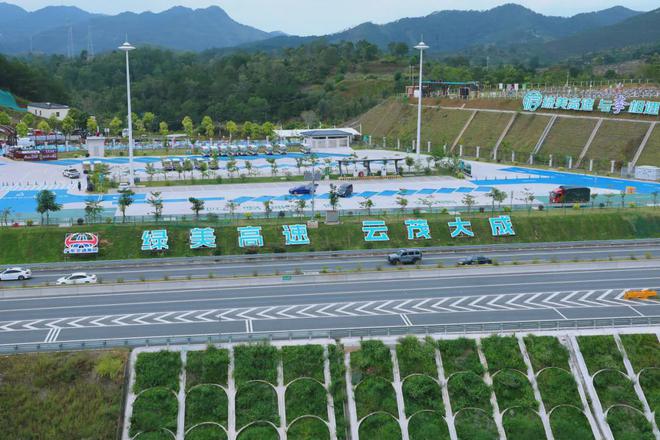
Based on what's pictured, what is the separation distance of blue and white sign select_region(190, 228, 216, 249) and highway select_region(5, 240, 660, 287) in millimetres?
1461

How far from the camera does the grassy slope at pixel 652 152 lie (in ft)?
157

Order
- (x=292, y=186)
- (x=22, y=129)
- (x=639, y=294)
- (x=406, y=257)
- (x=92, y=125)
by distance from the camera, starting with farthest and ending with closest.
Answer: (x=92, y=125), (x=22, y=129), (x=292, y=186), (x=406, y=257), (x=639, y=294)

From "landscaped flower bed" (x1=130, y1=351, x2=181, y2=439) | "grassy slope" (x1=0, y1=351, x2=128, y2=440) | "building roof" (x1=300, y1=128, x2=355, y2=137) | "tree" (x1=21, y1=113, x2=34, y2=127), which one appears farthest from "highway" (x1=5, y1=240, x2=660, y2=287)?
"tree" (x1=21, y1=113, x2=34, y2=127)

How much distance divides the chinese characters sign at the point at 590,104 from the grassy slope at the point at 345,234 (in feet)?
64.9

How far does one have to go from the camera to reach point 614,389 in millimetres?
17484

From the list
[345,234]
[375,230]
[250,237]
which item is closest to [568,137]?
[375,230]

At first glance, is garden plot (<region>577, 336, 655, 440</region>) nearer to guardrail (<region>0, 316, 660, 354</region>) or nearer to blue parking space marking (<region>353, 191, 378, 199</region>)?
guardrail (<region>0, 316, 660, 354</region>)

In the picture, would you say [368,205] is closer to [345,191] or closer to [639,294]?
[345,191]

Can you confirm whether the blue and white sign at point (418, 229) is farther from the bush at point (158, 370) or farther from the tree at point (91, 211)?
the bush at point (158, 370)

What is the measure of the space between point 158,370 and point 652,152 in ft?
140

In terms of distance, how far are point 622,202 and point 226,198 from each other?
23083 millimetres

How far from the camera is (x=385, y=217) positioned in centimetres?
3391

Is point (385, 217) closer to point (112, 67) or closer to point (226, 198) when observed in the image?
point (226, 198)

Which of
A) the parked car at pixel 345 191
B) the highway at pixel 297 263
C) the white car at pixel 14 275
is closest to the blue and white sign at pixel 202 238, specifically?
the highway at pixel 297 263
